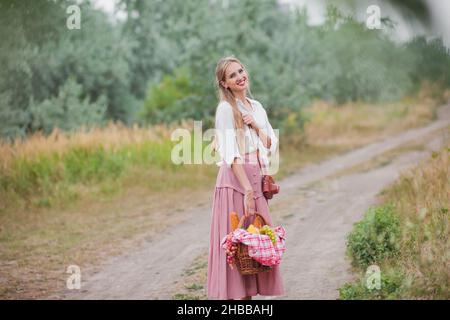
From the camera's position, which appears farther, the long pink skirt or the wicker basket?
the long pink skirt

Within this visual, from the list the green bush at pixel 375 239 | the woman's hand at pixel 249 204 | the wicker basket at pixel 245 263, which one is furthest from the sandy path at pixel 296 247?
the woman's hand at pixel 249 204

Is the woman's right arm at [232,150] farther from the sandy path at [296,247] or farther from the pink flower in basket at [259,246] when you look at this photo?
the sandy path at [296,247]

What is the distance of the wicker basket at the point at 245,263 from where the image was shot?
13.3ft

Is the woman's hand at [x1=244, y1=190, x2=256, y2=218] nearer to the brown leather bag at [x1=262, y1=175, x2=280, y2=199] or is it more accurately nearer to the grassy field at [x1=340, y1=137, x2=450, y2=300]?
the brown leather bag at [x1=262, y1=175, x2=280, y2=199]

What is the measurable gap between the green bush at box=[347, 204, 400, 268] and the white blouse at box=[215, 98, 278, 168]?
2189 mm

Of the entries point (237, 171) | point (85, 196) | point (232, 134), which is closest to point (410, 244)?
point (237, 171)

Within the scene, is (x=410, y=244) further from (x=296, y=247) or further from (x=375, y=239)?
(x=296, y=247)

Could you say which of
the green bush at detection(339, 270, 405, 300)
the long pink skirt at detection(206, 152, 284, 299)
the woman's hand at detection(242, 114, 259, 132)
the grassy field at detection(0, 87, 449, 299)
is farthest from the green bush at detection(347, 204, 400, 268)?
the woman's hand at detection(242, 114, 259, 132)

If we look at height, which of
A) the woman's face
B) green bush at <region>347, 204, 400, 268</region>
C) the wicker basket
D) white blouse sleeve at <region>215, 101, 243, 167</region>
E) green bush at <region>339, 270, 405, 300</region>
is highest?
the woman's face

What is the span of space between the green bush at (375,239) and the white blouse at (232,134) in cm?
219

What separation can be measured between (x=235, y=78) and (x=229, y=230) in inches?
41.1

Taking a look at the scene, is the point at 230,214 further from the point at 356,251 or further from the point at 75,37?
the point at 75,37

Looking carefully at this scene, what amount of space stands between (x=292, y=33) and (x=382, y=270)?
57.2 ft

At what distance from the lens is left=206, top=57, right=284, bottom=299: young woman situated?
167 inches
